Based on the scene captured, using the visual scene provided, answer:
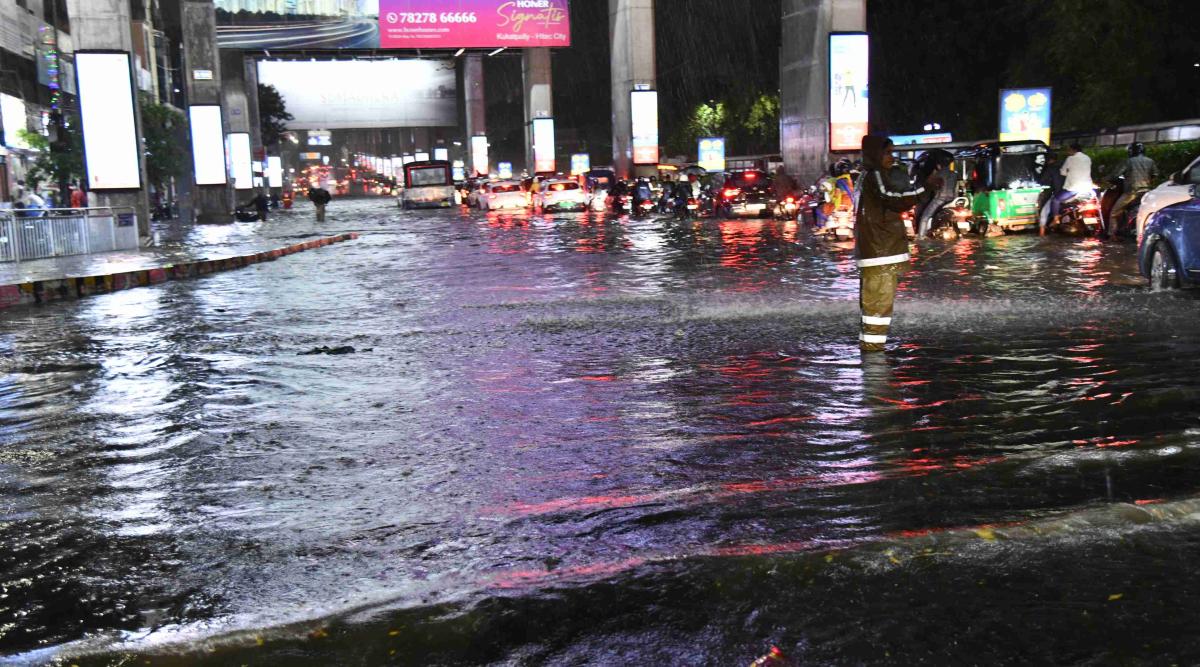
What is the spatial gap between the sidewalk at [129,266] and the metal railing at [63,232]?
0.30 meters

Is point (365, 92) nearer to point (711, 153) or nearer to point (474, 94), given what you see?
point (474, 94)

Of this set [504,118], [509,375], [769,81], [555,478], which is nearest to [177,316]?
[509,375]

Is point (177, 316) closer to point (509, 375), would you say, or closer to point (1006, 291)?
point (509, 375)

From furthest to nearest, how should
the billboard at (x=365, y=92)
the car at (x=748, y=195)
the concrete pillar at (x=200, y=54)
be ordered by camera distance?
the billboard at (x=365, y=92), the concrete pillar at (x=200, y=54), the car at (x=748, y=195)

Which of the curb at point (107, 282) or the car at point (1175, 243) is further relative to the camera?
the curb at point (107, 282)

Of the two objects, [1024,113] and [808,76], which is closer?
[1024,113]

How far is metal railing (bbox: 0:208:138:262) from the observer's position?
2184cm

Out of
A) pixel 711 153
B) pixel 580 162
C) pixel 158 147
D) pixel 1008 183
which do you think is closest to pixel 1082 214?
pixel 1008 183

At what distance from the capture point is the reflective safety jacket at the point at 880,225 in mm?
9398

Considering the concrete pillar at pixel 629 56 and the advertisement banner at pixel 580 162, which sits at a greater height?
the concrete pillar at pixel 629 56

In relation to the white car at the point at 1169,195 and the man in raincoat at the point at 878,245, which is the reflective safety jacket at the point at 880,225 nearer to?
the man in raincoat at the point at 878,245

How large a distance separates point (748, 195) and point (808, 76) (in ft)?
13.1

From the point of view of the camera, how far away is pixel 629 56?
52656mm

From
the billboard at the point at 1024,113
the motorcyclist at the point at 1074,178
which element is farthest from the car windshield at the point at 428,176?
the motorcyclist at the point at 1074,178
